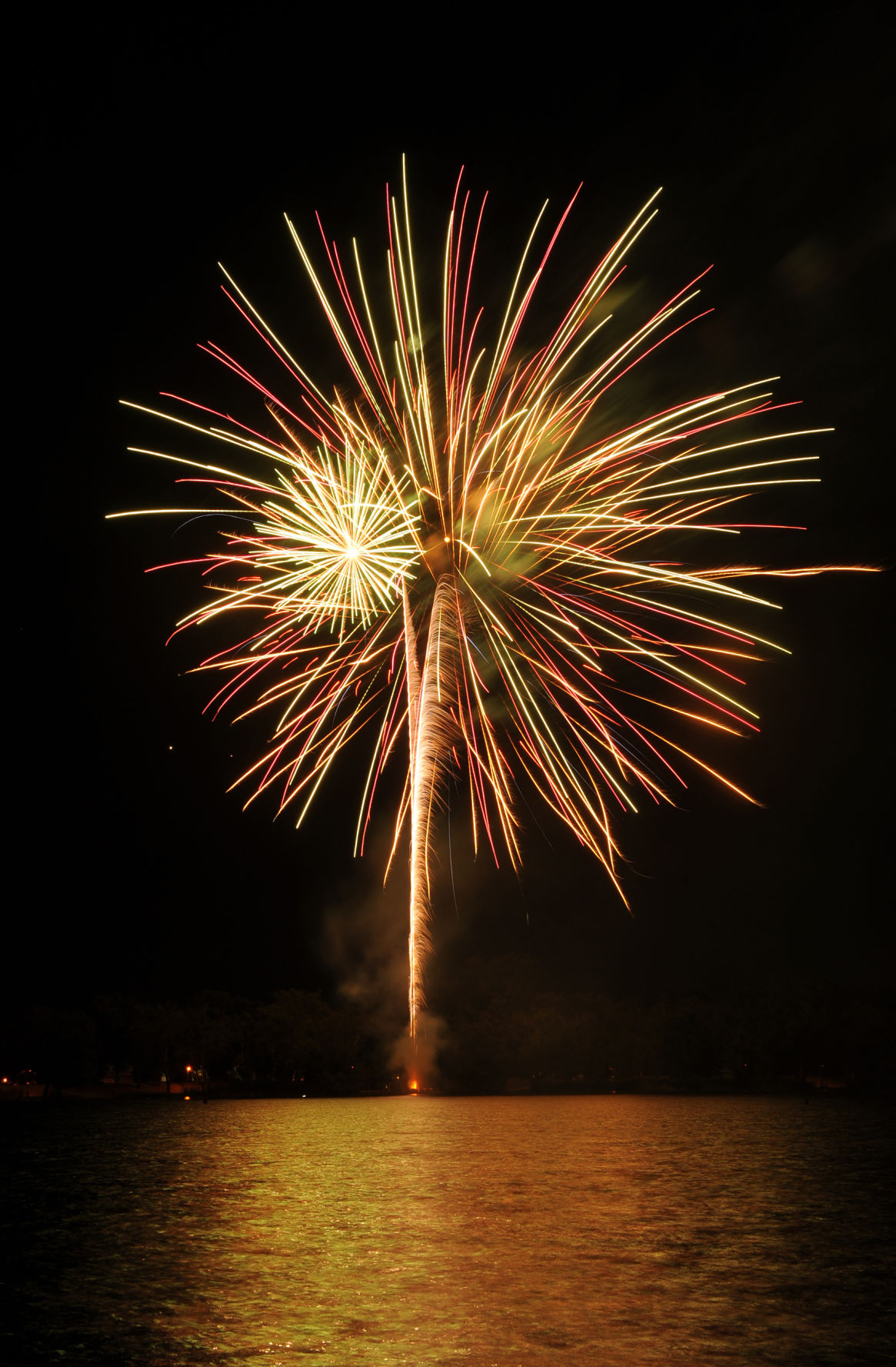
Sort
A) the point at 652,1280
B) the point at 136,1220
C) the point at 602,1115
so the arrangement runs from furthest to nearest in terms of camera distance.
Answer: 1. the point at 602,1115
2. the point at 136,1220
3. the point at 652,1280

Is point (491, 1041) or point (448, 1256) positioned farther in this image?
point (491, 1041)

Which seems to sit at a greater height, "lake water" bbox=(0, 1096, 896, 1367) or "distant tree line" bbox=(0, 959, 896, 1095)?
"distant tree line" bbox=(0, 959, 896, 1095)

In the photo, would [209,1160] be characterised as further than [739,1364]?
Yes

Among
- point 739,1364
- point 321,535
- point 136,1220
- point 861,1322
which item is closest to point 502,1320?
point 739,1364

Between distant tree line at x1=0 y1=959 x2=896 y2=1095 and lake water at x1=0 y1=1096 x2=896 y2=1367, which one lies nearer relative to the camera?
lake water at x1=0 y1=1096 x2=896 y2=1367

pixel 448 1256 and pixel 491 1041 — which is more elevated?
pixel 491 1041

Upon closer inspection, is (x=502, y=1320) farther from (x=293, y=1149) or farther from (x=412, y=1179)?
(x=293, y=1149)
